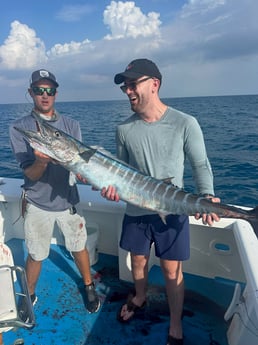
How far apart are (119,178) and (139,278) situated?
3.71 feet

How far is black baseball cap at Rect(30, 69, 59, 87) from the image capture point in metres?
2.90

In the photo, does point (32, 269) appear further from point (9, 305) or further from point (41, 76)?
point (41, 76)

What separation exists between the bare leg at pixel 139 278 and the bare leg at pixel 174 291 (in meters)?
0.29

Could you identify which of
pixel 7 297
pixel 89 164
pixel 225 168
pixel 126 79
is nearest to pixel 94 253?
pixel 89 164

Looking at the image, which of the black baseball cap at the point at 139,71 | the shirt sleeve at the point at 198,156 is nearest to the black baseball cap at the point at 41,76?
the black baseball cap at the point at 139,71

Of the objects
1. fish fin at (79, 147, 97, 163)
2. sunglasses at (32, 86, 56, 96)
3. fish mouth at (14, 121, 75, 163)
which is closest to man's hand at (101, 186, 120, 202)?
fish fin at (79, 147, 97, 163)

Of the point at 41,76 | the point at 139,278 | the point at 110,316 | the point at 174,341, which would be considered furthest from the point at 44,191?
the point at 174,341

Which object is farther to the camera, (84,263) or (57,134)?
(84,263)

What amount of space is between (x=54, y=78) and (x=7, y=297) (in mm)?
2109

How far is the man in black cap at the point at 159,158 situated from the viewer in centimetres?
239

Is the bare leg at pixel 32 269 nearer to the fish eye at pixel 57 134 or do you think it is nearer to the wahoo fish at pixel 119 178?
the wahoo fish at pixel 119 178

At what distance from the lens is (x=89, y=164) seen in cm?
259

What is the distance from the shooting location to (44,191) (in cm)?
294

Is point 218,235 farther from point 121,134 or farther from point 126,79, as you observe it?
point 126,79
